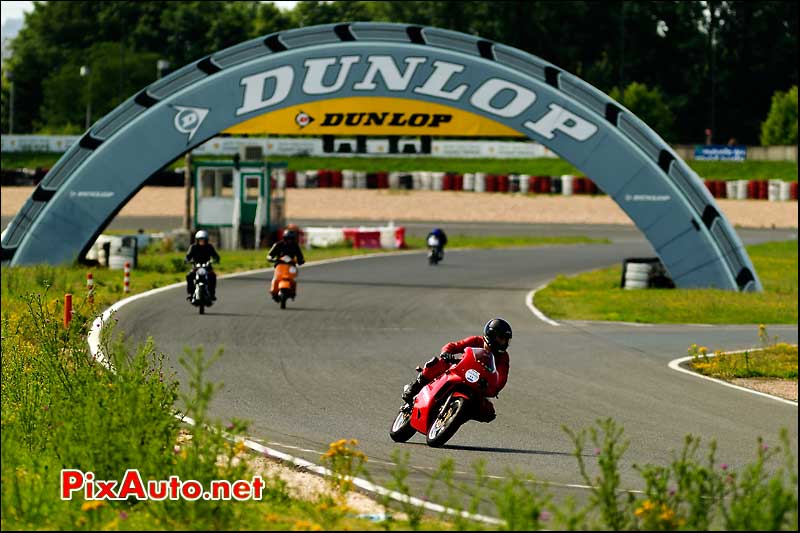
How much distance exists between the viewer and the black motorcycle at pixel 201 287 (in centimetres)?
2486

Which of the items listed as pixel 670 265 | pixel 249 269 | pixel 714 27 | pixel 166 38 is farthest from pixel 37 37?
pixel 670 265

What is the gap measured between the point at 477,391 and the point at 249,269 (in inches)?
959

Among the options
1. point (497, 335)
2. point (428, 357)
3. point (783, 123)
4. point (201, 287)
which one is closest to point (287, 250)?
point (201, 287)

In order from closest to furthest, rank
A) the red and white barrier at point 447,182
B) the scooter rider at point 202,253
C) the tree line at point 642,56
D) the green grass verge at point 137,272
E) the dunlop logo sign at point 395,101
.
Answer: the scooter rider at point 202,253, the green grass verge at point 137,272, the dunlop logo sign at point 395,101, the red and white barrier at point 447,182, the tree line at point 642,56

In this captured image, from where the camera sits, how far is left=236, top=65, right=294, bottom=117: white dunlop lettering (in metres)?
31.2

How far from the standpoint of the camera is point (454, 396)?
12.5m

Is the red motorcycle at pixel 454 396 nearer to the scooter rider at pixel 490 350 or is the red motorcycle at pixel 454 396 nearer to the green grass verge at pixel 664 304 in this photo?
the scooter rider at pixel 490 350

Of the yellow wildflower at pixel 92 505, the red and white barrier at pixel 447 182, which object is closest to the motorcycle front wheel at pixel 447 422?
the yellow wildflower at pixel 92 505

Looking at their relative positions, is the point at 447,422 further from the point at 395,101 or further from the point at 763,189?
the point at 763,189

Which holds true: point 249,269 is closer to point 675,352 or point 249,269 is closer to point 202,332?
point 202,332

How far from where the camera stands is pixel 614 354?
21328 mm

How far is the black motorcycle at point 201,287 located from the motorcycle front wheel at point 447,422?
12.7 meters

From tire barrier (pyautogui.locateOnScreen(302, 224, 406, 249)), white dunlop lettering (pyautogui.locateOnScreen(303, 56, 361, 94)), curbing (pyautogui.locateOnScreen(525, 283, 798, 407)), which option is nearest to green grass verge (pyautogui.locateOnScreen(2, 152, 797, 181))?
tire barrier (pyautogui.locateOnScreen(302, 224, 406, 249))

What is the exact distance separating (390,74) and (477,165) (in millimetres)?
48042
